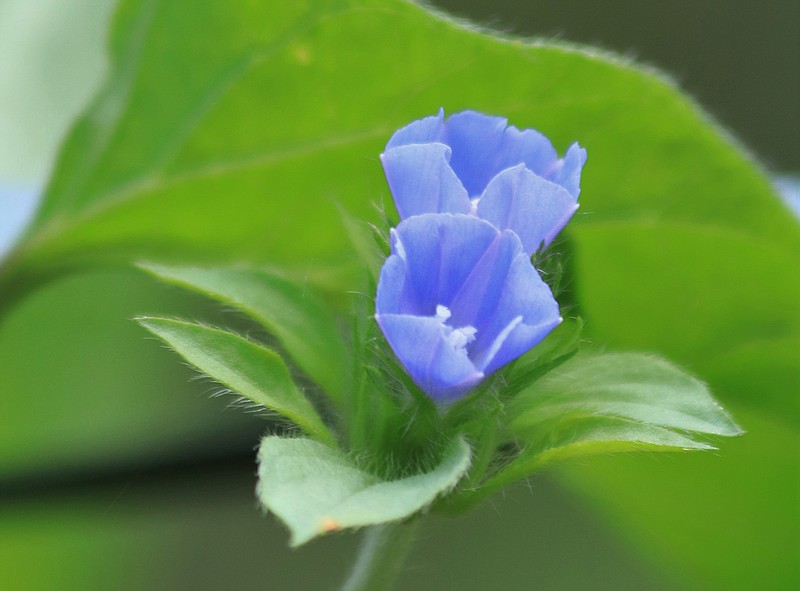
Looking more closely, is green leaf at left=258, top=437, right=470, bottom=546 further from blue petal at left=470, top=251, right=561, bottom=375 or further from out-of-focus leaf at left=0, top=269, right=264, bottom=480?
out-of-focus leaf at left=0, top=269, right=264, bottom=480

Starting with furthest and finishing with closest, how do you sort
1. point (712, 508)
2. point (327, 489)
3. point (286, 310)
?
point (712, 508)
point (286, 310)
point (327, 489)

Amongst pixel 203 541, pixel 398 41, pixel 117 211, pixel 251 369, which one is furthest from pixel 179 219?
pixel 203 541

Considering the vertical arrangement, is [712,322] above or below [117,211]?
below

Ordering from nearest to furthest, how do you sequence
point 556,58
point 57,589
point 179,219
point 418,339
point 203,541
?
point 418,339 → point 556,58 → point 179,219 → point 57,589 → point 203,541

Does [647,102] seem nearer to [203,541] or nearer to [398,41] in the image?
[398,41]

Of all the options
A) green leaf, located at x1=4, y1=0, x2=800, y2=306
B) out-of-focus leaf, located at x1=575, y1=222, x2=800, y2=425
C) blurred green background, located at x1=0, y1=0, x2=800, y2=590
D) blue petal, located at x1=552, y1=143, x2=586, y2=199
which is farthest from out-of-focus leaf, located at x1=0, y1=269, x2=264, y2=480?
blue petal, located at x1=552, y1=143, x2=586, y2=199

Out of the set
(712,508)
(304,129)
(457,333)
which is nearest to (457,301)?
(457,333)

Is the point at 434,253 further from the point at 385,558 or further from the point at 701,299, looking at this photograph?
the point at 701,299
